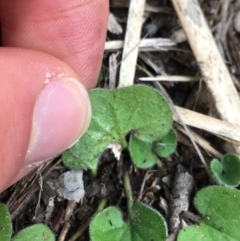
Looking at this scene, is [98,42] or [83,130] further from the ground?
[98,42]

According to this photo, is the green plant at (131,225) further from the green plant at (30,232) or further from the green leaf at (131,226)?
the green plant at (30,232)

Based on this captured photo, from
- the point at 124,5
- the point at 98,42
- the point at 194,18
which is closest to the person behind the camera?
the point at 98,42

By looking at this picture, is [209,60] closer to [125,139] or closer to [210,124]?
[210,124]

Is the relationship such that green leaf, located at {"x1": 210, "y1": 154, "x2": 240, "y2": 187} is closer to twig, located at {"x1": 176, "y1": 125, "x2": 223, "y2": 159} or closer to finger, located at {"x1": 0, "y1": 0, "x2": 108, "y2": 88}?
twig, located at {"x1": 176, "y1": 125, "x2": 223, "y2": 159}

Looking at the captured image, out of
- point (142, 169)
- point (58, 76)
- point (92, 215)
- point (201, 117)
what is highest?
point (58, 76)

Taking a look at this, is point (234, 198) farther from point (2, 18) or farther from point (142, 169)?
point (2, 18)

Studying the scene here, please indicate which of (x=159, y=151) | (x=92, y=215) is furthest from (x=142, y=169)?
(x=92, y=215)

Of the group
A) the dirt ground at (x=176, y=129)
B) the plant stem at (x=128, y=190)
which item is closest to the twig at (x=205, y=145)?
the dirt ground at (x=176, y=129)
